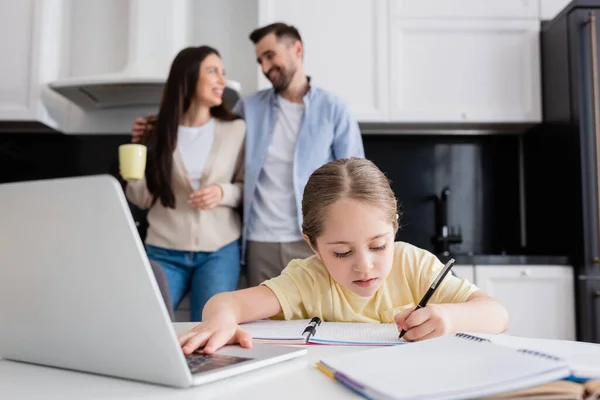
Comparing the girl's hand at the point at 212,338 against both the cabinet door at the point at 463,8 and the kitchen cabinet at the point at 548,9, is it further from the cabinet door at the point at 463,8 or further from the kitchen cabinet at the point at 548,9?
the kitchen cabinet at the point at 548,9

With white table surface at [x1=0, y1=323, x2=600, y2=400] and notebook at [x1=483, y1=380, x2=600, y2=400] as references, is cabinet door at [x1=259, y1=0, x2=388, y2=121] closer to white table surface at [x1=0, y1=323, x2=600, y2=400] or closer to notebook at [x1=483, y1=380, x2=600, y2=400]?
white table surface at [x1=0, y1=323, x2=600, y2=400]

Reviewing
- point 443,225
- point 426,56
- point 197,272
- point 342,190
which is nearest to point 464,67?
point 426,56

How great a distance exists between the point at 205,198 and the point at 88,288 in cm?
124

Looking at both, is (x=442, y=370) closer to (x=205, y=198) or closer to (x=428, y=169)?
(x=205, y=198)

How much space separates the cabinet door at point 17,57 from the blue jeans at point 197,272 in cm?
111

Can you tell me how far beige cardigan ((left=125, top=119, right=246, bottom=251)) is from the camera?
184 cm

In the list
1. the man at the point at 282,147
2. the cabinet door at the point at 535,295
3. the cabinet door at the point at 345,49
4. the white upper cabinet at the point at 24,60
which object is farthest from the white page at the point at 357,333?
the white upper cabinet at the point at 24,60

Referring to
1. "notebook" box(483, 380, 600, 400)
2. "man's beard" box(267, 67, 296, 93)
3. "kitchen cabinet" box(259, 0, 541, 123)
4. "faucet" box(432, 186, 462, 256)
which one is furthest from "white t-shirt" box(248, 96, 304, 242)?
"notebook" box(483, 380, 600, 400)

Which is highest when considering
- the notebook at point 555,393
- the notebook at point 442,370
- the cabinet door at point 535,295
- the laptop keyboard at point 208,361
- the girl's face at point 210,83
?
the girl's face at point 210,83

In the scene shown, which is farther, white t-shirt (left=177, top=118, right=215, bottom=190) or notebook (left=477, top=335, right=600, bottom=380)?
white t-shirt (left=177, top=118, right=215, bottom=190)

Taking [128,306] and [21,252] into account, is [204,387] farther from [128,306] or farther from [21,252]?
[21,252]

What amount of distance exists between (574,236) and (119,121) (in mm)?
2175

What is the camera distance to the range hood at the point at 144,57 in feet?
7.95

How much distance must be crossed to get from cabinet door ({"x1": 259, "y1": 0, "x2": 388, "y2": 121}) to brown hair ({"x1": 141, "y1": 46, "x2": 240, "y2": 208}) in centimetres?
65
